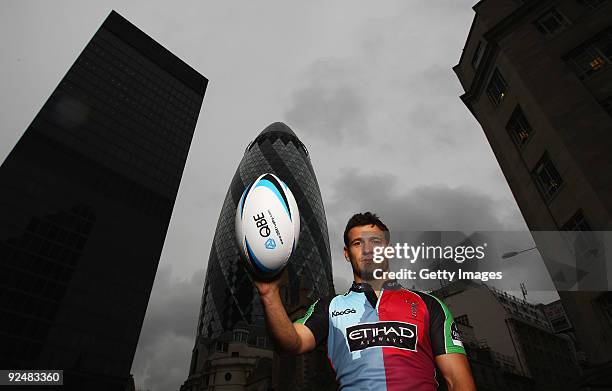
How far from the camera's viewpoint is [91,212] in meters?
67.1

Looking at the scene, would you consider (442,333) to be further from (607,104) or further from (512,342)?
(512,342)

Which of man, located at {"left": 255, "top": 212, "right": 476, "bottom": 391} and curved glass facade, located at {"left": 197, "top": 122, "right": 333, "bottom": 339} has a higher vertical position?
curved glass facade, located at {"left": 197, "top": 122, "right": 333, "bottom": 339}

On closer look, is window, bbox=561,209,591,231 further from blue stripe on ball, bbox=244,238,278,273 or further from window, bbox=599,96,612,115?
blue stripe on ball, bbox=244,238,278,273

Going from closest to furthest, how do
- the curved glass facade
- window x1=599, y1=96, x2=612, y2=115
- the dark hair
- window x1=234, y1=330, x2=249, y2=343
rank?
the dark hair < window x1=599, y1=96, x2=612, y2=115 < window x1=234, y1=330, x2=249, y2=343 < the curved glass facade

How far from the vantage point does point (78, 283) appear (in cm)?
5938

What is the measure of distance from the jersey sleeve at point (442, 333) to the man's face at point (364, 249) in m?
0.63

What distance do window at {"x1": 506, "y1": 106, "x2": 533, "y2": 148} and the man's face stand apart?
701 inches

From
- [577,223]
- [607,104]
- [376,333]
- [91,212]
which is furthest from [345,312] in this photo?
[91,212]

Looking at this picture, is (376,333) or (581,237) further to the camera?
(581,237)

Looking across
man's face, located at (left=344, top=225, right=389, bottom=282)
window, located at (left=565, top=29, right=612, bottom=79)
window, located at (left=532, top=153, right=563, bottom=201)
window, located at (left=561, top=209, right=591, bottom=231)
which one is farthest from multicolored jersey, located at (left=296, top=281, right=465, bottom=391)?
window, located at (left=565, top=29, right=612, bottom=79)

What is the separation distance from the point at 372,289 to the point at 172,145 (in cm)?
9026

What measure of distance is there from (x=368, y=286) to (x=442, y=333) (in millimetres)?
733

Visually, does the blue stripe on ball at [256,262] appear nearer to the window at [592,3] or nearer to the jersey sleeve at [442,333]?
the jersey sleeve at [442,333]

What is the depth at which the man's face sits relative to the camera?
3404 mm
